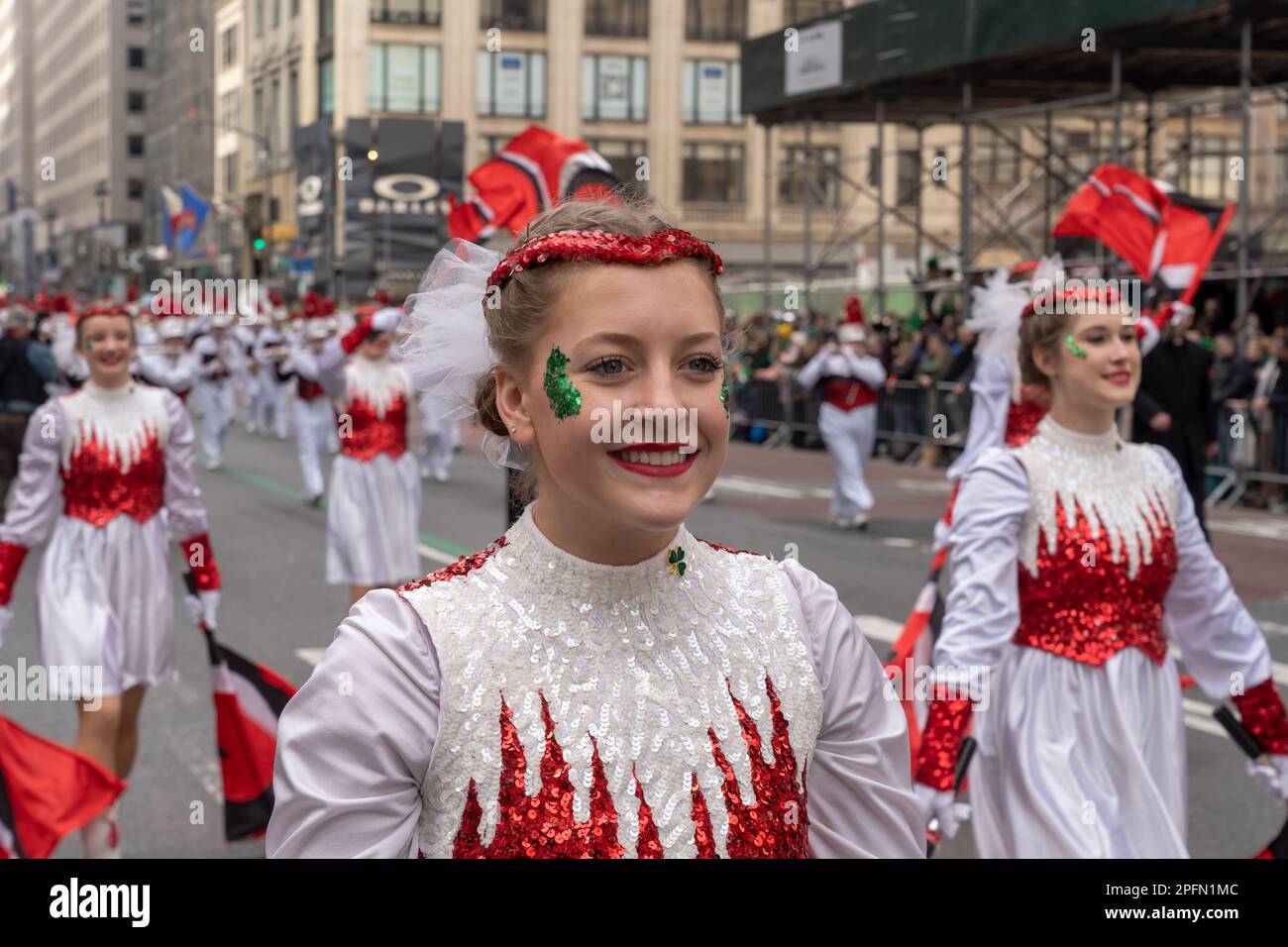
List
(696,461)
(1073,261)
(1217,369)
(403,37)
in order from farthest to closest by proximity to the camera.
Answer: (403,37), (1073,261), (1217,369), (696,461)

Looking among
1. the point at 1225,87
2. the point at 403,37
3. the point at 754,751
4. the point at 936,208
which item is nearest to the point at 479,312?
the point at 754,751

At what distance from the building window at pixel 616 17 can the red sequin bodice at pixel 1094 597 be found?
2008 inches

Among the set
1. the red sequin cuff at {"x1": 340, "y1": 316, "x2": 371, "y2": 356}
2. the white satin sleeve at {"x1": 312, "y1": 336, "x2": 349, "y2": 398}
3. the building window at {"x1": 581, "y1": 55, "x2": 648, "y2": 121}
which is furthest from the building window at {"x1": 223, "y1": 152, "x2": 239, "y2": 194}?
the red sequin cuff at {"x1": 340, "y1": 316, "x2": 371, "y2": 356}

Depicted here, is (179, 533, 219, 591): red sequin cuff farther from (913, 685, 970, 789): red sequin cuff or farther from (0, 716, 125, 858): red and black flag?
(913, 685, 970, 789): red sequin cuff

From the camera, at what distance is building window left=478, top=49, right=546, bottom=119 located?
4884 cm

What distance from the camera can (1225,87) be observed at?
24.0 metres

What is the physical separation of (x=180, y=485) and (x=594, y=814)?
489cm

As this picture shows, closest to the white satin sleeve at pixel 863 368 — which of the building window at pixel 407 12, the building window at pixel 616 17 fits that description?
the building window at pixel 407 12

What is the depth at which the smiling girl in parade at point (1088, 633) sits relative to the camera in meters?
4.29

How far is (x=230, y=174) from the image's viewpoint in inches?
1727

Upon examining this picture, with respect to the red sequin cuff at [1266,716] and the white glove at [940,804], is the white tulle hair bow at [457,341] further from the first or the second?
the red sequin cuff at [1266,716]

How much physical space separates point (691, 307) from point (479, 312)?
38 centimetres

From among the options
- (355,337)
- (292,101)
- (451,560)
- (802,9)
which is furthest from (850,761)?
(802,9)
